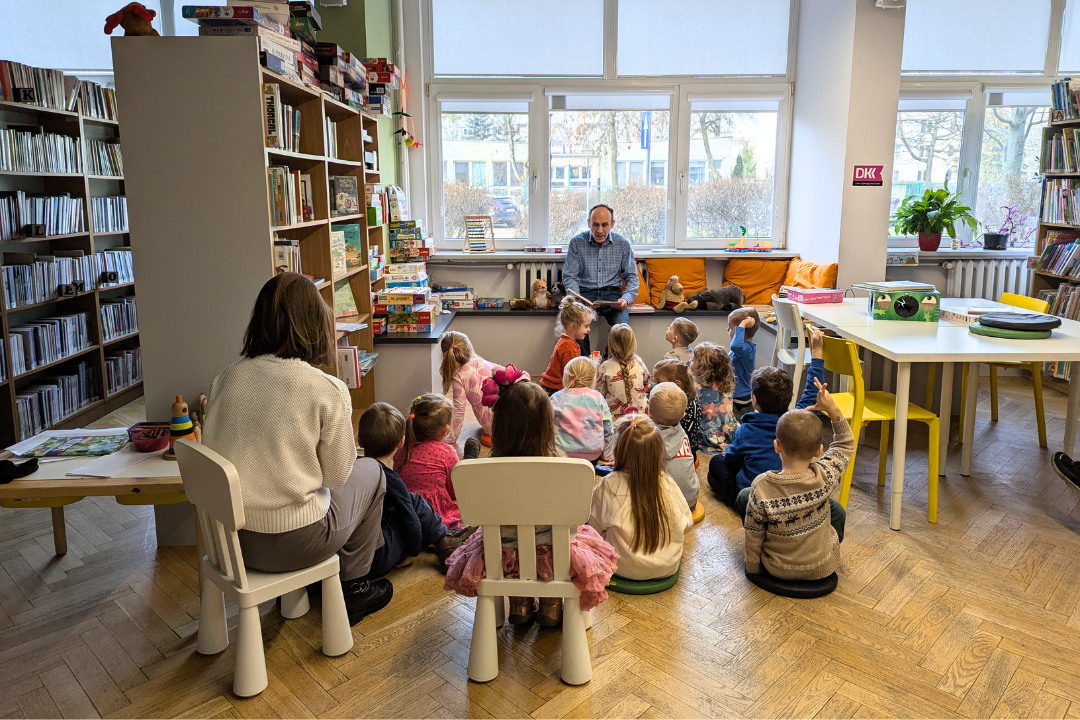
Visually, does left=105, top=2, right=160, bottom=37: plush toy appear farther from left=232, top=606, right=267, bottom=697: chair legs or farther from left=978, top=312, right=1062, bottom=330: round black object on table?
left=978, top=312, right=1062, bottom=330: round black object on table

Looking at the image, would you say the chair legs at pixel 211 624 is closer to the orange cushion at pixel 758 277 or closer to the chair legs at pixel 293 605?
the chair legs at pixel 293 605

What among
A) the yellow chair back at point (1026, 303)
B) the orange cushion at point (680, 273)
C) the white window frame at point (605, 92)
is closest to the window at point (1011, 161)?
the white window frame at point (605, 92)

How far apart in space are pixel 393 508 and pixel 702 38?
522cm

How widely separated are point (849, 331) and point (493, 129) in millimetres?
3909

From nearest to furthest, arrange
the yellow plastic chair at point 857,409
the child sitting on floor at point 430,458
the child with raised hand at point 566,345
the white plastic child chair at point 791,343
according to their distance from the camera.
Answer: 1. the child sitting on floor at point 430,458
2. the yellow plastic chair at point 857,409
3. the white plastic child chair at point 791,343
4. the child with raised hand at point 566,345

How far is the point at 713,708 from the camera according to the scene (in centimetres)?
219

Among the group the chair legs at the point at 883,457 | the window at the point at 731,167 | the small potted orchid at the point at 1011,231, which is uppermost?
the window at the point at 731,167

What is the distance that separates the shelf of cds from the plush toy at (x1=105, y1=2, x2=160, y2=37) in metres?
2.05

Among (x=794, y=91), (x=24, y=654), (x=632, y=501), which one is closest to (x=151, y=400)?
(x=24, y=654)

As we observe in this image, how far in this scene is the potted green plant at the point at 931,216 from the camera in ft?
→ 20.0

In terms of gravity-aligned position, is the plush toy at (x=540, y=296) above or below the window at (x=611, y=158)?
below

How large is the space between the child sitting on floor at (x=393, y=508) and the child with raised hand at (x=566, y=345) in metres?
1.89

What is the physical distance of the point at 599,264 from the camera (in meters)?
6.19

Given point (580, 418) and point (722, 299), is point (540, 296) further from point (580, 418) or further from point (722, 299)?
point (580, 418)
